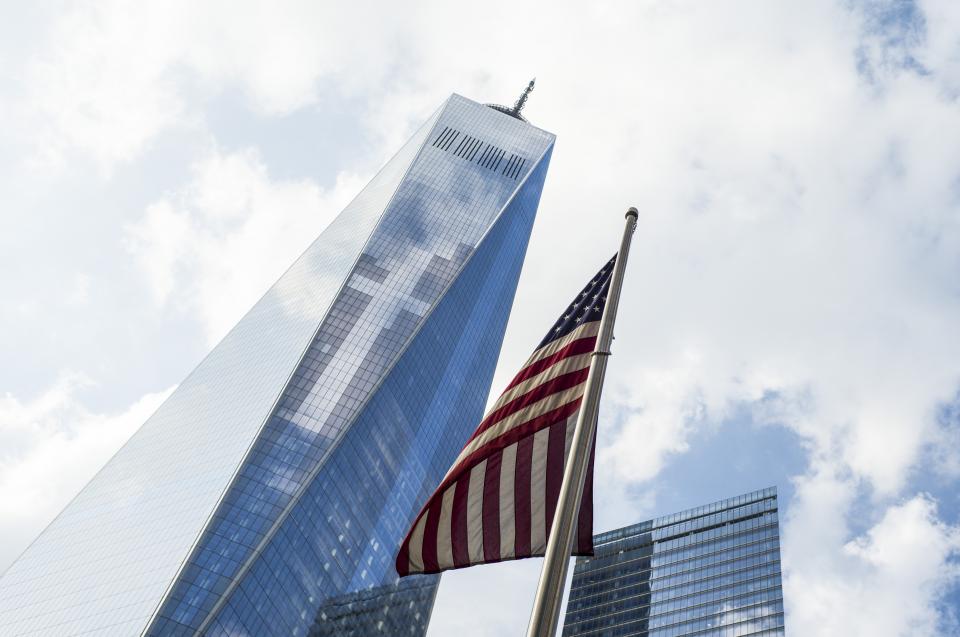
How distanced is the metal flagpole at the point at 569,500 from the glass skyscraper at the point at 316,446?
74.0 meters

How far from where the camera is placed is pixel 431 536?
15.9 m

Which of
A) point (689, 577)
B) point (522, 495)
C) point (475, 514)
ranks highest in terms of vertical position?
point (689, 577)

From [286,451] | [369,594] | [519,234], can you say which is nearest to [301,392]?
[286,451]

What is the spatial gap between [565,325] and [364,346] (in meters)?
103

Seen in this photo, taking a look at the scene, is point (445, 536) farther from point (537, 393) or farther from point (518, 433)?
point (537, 393)

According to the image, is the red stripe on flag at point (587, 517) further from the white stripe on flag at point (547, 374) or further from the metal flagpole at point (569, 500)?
the white stripe on flag at point (547, 374)

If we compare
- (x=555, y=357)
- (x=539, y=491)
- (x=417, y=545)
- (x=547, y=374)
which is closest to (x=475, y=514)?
(x=539, y=491)

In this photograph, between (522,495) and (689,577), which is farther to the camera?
(689,577)

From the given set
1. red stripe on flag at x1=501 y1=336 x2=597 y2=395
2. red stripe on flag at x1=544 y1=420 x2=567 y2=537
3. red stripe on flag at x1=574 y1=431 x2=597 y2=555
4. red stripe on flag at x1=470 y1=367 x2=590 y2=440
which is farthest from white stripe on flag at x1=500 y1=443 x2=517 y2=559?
red stripe on flag at x1=501 y1=336 x2=597 y2=395

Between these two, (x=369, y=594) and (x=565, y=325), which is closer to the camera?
(x=565, y=325)

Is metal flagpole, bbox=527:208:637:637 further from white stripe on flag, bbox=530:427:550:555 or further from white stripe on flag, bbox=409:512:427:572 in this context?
white stripe on flag, bbox=409:512:427:572

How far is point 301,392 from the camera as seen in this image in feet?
362

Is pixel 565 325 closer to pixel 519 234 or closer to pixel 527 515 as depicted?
pixel 527 515

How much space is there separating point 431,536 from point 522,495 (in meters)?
1.82
